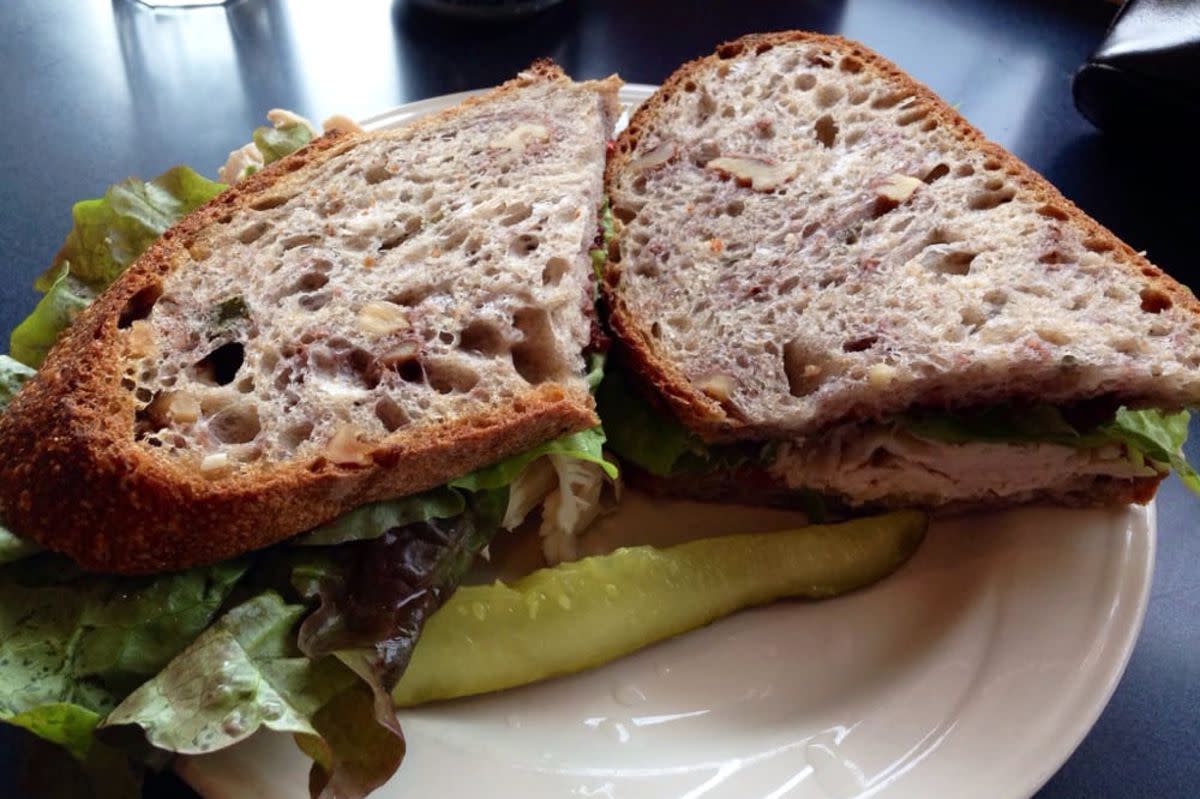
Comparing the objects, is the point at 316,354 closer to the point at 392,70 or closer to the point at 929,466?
the point at 929,466

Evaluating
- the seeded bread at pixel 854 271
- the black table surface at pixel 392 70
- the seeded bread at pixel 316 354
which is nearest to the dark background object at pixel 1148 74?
the black table surface at pixel 392 70

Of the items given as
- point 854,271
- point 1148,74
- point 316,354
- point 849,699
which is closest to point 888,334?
point 854,271

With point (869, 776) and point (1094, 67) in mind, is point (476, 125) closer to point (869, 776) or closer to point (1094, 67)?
point (869, 776)

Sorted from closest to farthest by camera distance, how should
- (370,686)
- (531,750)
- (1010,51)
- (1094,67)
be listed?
(370,686)
(531,750)
(1094,67)
(1010,51)

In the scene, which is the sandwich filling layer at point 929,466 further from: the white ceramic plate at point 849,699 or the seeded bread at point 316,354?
the seeded bread at point 316,354

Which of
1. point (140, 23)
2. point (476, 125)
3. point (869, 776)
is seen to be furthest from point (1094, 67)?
point (140, 23)

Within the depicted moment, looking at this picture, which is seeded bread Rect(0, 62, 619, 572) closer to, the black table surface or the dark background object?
the black table surface

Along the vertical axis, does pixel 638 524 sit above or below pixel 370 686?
below
